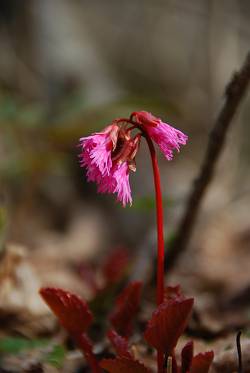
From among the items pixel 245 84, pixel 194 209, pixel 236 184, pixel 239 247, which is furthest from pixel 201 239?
pixel 245 84

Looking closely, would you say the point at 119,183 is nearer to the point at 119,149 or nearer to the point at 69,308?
the point at 119,149

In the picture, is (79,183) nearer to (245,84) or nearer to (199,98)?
(199,98)

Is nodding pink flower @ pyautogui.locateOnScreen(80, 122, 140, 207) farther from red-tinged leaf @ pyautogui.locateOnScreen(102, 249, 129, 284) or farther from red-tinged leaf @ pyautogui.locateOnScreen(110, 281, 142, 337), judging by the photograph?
red-tinged leaf @ pyautogui.locateOnScreen(102, 249, 129, 284)

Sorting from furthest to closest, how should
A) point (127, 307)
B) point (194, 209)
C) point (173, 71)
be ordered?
point (173, 71) → point (194, 209) → point (127, 307)

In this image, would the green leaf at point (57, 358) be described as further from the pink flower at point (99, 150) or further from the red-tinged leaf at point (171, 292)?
the pink flower at point (99, 150)

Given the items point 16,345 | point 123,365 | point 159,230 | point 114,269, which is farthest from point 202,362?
point 114,269

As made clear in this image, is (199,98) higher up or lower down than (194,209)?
higher up
